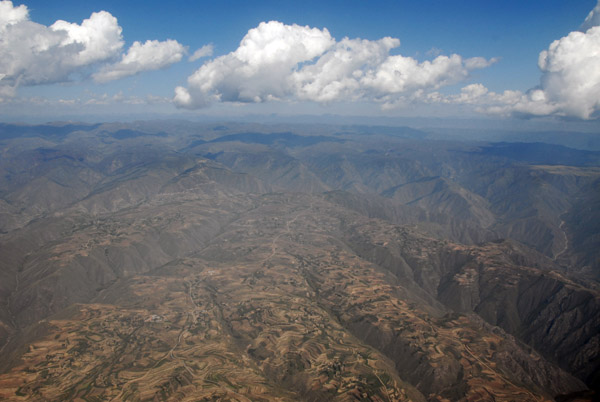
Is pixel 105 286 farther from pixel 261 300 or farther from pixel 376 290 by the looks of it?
pixel 376 290

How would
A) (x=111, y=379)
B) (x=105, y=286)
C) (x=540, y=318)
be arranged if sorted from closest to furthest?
(x=111, y=379), (x=540, y=318), (x=105, y=286)

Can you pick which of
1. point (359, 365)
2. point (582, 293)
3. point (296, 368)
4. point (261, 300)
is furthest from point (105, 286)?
point (582, 293)

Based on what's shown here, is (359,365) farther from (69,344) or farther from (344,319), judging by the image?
(69,344)

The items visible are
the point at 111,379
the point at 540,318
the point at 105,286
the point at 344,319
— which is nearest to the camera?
the point at 111,379

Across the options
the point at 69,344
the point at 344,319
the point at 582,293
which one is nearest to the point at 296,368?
the point at 344,319

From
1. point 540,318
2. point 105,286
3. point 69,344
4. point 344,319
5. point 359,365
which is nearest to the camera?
point 359,365

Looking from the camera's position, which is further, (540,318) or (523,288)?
(523,288)

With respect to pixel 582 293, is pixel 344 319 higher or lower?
lower

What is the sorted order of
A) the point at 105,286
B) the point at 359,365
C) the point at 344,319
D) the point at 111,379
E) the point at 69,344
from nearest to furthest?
the point at 111,379, the point at 359,365, the point at 69,344, the point at 344,319, the point at 105,286

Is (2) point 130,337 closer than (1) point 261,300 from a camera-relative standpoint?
Yes
